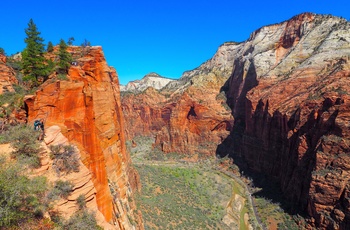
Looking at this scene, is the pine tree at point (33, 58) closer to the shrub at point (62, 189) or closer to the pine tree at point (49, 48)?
the pine tree at point (49, 48)

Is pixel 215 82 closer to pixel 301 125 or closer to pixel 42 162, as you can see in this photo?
pixel 301 125

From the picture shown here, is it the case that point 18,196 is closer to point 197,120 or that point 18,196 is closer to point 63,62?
point 63,62

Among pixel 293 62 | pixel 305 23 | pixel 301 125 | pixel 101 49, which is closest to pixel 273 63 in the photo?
pixel 293 62

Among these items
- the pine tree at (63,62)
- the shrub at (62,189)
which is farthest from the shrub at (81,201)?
the pine tree at (63,62)

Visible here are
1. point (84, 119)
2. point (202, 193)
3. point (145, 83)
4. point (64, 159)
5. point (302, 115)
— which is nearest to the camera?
point (64, 159)

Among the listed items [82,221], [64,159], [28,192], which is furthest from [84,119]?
[28,192]

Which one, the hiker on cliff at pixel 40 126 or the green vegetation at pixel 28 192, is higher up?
the hiker on cliff at pixel 40 126
